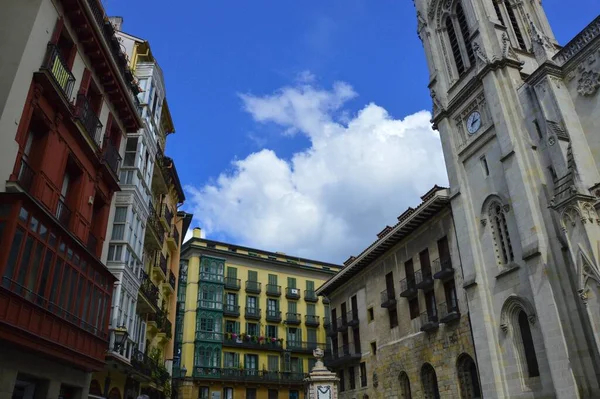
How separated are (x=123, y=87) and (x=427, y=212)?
20876 millimetres

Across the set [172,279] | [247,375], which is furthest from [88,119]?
[247,375]

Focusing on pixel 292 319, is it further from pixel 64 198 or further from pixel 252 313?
pixel 64 198

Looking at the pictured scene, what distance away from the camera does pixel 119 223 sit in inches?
856

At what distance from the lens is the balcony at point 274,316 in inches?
2158

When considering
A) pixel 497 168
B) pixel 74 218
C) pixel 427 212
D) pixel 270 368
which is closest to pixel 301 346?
pixel 270 368

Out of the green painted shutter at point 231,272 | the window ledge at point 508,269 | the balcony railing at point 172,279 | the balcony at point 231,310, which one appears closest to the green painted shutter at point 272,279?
the green painted shutter at point 231,272

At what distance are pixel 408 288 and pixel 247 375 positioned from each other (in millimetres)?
24449

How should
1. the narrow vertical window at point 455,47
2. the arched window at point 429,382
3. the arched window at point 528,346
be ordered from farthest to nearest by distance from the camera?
the narrow vertical window at point 455,47, the arched window at point 429,382, the arched window at point 528,346

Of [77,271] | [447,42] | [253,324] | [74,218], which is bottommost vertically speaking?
[77,271]

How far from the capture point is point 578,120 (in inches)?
941

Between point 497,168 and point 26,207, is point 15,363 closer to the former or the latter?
point 26,207

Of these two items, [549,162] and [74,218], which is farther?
[549,162]

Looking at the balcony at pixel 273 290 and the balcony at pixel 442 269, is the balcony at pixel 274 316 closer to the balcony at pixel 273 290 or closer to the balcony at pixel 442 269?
the balcony at pixel 273 290

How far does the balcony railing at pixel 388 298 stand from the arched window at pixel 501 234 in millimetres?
10941
